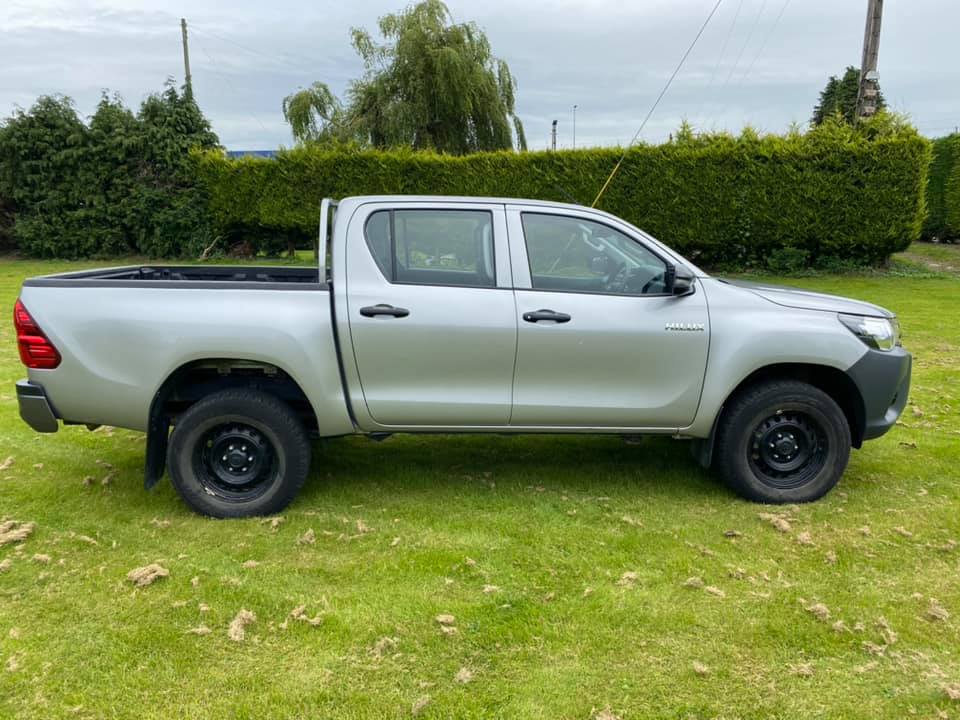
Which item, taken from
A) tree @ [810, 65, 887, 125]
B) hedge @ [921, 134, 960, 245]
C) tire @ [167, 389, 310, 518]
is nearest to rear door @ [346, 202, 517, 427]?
tire @ [167, 389, 310, 518]

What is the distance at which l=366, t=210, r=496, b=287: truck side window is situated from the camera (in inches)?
165

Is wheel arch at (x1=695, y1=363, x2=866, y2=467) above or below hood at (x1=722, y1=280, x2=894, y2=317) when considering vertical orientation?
below

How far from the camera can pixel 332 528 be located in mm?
4051

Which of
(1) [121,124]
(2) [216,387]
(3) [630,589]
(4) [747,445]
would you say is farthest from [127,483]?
(1) [121,124]

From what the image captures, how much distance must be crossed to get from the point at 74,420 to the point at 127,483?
77 centimetres

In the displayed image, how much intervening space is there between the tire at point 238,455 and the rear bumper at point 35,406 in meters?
0.67

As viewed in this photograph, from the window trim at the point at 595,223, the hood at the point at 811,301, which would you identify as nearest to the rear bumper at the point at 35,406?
the window trim at the point at 595,223

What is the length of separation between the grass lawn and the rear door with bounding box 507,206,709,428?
24.4 inches

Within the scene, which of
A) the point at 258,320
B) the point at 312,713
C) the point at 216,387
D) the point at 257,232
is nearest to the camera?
the point at 312,713

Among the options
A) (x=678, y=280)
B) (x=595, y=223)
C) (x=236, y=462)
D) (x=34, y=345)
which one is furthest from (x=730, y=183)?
(x=34, y=345)

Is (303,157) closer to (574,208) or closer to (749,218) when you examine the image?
(749,218)

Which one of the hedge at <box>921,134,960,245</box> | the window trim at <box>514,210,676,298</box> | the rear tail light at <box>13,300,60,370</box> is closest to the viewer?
the rear tail light at <box>13,300,60,370</box>

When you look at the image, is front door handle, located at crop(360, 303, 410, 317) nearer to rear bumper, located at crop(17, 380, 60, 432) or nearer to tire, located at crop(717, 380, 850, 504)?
rear bumper, located at crop(17, 380, 60, 432)

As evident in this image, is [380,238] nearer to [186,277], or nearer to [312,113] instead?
[186,277]
